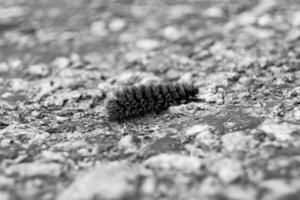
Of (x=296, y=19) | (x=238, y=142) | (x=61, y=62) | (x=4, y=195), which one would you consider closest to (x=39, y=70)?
(x=61, y=62)

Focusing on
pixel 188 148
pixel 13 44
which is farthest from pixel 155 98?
pixel 13 44

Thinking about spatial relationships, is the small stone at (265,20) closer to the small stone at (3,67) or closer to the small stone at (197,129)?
the small stone at (197,129)

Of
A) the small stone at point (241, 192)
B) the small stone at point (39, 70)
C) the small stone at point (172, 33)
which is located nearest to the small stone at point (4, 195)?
the small stone at point (241, 192)

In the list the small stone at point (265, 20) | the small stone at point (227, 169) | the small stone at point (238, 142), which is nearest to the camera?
the small stone at point (227, 169)

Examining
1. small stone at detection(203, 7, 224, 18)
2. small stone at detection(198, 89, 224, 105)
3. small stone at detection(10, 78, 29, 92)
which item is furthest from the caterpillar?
small stone at detection(203, 7, 224, 18)

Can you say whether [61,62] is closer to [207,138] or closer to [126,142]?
[126,142]

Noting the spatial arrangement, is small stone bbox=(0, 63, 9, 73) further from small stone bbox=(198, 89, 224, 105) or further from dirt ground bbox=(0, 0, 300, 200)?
small stone bbox=(198, 89, 224, 105)
